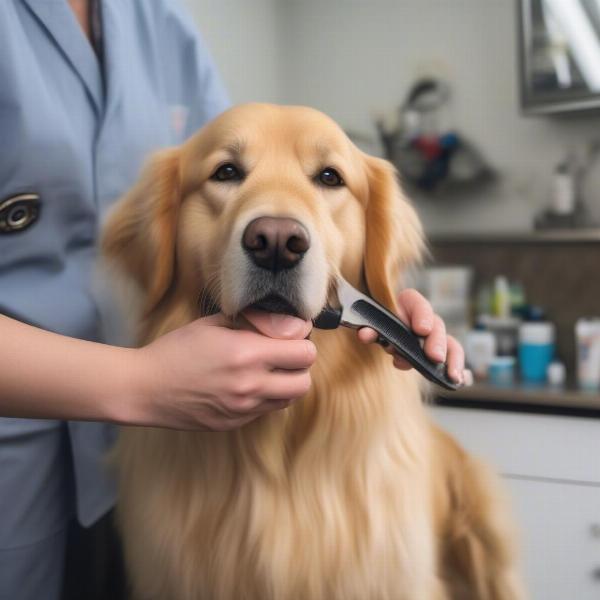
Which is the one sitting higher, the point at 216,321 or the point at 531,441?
the point at 216,321

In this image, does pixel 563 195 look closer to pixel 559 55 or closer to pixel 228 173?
pixel 559 55

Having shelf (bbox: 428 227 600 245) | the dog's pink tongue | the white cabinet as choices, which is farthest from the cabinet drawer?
the dog's pink tongue

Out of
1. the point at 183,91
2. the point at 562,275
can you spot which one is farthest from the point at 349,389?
the point at 562,275

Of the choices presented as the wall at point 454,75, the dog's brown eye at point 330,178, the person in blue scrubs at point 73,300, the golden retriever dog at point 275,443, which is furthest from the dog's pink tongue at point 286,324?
the wall at point 454,75

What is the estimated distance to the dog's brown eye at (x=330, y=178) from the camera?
2.31 feet

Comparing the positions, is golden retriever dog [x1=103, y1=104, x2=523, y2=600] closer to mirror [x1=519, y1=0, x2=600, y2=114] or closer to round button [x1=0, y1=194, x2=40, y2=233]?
round button [x1=0, y1=194, x2=40, y2=233]

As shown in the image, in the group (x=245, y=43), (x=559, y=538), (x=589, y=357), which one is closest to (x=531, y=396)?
(x=589, y=357)

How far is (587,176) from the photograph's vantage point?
2045 millimetres

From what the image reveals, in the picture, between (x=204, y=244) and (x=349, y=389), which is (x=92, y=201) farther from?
(x=349, y=389)

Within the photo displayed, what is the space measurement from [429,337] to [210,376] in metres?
0.24

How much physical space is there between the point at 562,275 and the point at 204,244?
158 cm

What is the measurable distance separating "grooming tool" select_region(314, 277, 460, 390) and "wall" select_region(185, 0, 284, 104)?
1.47 m

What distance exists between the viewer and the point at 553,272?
196 centimetres

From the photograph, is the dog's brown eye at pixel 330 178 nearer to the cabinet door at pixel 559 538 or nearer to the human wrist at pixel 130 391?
the human wrist at pixel 130 391
